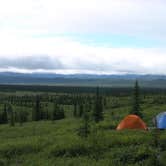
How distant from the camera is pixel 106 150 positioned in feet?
58.9

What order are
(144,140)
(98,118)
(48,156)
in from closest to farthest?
(48,156), (144,140), (98,118)

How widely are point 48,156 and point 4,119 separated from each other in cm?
6832

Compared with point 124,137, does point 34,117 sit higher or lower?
lower

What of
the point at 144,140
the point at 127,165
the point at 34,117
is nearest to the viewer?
the point at 127,165

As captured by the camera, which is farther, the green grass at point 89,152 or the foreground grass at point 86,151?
the foreground grass at point 86,151

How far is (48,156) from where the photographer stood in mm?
17688

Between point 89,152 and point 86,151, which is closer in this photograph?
point 89,152

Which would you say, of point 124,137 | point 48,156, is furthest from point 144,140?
point 48,156

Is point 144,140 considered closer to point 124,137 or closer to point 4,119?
point 124,137

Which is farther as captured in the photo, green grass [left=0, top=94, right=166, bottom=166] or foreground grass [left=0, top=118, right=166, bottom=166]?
foreground grass [left=0, top=118, right=166, bottom=166]

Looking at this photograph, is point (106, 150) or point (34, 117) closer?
point (106, 150)

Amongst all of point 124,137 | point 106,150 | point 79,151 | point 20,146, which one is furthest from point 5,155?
point 124,137

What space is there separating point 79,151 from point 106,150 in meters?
1.47

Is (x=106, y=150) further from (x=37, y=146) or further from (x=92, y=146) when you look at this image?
(x=37, y=146)
